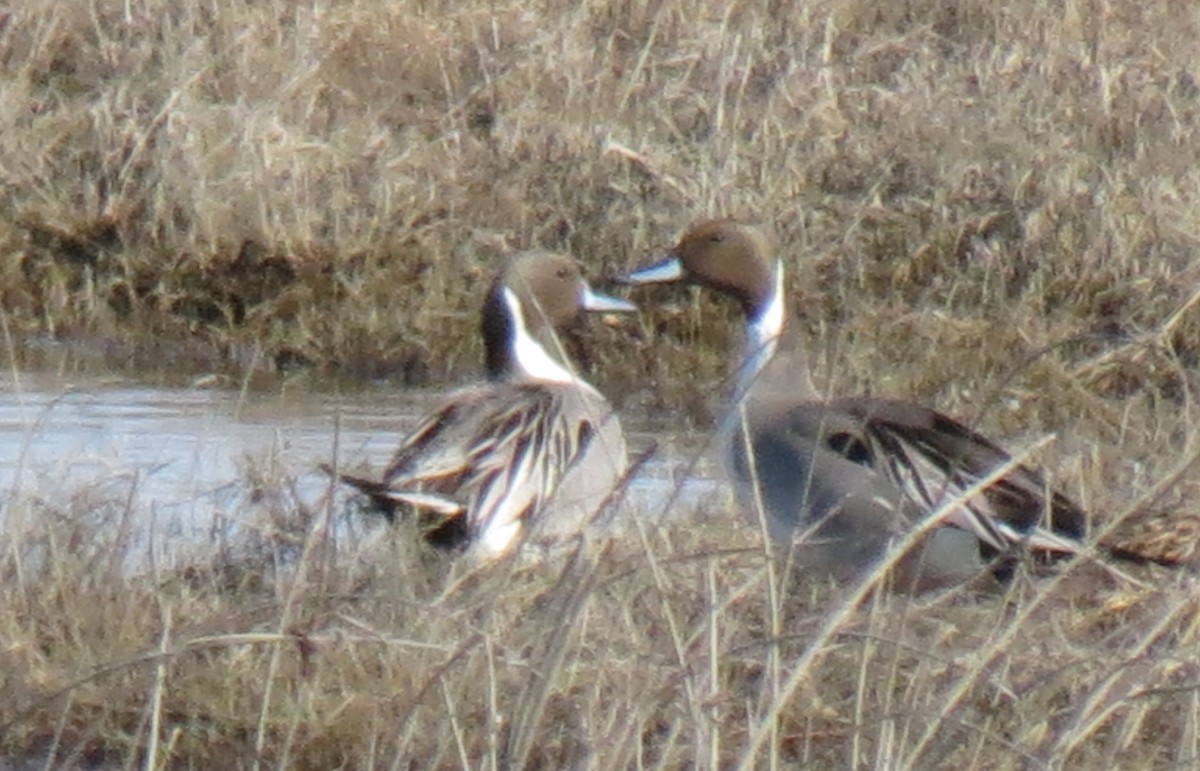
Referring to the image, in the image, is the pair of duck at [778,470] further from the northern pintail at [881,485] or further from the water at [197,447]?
the water at [197,447]

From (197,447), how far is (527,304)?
172 centimetres

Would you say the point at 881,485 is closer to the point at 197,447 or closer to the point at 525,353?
the point at 197,447

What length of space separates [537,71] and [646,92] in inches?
13.0

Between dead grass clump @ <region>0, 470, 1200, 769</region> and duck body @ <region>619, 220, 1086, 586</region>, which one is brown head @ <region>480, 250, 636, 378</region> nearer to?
duck body @ <region>619, 220, 1086, 586</region>

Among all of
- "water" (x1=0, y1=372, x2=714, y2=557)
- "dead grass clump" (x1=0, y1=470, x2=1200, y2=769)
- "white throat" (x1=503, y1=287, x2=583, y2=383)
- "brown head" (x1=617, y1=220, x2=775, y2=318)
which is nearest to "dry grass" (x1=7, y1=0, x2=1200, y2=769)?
"water" (x1=0, y1=372, x2=714, y2=557)

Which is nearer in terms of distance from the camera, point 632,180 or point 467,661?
point 467,661

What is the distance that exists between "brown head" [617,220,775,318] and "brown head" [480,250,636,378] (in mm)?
391

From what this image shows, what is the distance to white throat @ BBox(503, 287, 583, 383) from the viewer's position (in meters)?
6.19

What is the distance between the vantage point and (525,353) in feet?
20.4

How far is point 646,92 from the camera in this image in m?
7.85

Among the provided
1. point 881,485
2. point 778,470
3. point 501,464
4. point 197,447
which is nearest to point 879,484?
point 881,485

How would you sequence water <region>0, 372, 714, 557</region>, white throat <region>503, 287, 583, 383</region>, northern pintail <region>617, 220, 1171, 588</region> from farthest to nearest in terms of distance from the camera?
white throat <region>503, 287, 583, 383</region>
water <region>0, 372, 714, 557</region>
northern pintail <region>617, 220, 1171, 588</region>

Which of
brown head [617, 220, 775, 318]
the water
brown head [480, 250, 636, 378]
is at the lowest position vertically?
the water

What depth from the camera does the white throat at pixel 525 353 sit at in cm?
619
